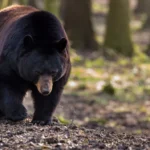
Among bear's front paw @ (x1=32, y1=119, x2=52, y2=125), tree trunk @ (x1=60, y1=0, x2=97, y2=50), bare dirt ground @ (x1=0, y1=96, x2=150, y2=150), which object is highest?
bare dirt ground @ (x1=0, y1=96, x2=150, y2=150)

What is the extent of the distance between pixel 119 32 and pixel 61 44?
1588cm

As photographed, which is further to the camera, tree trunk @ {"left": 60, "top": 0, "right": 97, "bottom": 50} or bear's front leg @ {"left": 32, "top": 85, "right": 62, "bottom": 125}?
tree trunk @ {"left": 60, "top": 0, "right": 97, "bottom": 50}

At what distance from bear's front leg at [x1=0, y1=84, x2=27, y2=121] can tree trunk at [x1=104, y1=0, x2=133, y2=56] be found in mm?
15419

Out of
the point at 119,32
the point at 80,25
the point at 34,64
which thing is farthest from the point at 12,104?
the point at 80,25

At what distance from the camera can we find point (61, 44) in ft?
26.7

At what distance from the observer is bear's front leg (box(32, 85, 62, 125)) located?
865 centimetres

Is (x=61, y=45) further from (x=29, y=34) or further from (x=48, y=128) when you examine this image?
(x=48, y=128)

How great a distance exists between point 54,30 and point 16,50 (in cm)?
58

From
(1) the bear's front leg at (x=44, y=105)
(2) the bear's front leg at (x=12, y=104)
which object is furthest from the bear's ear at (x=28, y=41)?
(1) the bear's front leg at (x=44, y=105)

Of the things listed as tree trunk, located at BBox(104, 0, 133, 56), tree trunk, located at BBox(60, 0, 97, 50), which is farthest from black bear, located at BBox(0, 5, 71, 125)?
tree trunk, located at BBox(60, 0, 97, 50)

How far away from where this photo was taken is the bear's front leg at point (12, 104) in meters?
8.36

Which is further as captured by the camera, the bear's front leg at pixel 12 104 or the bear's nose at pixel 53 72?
the bear's front leg at pixel 12 104

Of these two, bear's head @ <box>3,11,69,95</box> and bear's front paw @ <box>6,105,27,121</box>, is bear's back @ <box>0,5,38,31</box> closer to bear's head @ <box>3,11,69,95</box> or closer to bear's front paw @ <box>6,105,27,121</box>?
bear's head @ <box>3,11,69,95</box>

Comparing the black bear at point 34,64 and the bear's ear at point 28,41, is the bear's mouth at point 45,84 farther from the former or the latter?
the bear's ear at point 28,41
